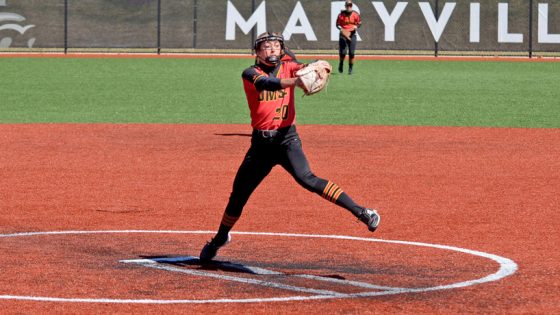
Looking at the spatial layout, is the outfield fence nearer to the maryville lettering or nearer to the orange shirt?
the maryville lettering

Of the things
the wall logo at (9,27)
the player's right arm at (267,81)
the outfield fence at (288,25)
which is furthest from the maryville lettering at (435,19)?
the player's right arm at (267,81)

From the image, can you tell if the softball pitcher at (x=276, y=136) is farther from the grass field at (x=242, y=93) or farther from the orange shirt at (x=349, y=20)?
the orange shirt at (x=349, y=20)

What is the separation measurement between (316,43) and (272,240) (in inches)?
1404

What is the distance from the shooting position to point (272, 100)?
426 inches

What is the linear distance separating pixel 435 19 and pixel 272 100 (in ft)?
124

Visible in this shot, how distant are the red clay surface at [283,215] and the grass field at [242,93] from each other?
2492 millimetres

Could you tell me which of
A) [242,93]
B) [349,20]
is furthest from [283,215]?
[349,20]

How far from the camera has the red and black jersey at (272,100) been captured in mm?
10734

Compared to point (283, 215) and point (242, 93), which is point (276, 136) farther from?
point (242, 93)

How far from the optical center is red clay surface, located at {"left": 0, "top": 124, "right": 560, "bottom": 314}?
383 inches

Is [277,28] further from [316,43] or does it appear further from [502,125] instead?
[502,125]

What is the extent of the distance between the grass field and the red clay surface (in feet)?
8.18

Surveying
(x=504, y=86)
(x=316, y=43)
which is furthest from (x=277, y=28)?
(x=504, y=86)

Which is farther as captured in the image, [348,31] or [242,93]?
[348,31]
